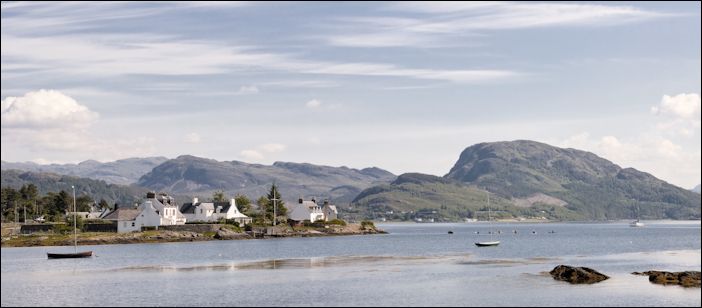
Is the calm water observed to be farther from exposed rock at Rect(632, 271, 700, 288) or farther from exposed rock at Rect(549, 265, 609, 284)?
exposed rock at Rect(632, 271, 700, 288)

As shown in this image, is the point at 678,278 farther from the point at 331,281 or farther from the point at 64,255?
the point at 64,255

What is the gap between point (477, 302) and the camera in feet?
240

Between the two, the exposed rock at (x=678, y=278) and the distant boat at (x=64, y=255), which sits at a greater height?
the distant boat at (x=64, y=255)

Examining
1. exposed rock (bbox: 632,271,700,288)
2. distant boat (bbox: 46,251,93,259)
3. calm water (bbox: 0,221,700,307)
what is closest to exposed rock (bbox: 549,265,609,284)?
calm water (bbox: 0,221,700,307)

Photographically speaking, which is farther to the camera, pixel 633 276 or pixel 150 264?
pixel 150 264

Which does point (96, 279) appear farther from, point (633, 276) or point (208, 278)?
point (633, 276)

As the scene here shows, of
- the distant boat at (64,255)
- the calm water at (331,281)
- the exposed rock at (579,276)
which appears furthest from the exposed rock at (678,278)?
the distant boat at (64,255)

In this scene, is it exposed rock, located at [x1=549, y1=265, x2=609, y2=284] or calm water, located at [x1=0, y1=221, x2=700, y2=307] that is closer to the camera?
calm water, located at [x1=0, y1=221, x2=700, y2=307]

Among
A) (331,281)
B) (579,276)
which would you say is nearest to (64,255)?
(331,281)

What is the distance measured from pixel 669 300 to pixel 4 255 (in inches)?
4584

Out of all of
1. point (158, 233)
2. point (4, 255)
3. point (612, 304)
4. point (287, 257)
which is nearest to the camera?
point (612, 304)

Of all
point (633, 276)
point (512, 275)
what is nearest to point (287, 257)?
point (512, 275)

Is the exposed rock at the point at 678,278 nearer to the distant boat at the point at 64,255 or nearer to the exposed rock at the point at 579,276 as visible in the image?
the exposed rock at the point at 579,276

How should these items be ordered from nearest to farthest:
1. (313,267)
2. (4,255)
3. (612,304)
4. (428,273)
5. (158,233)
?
(612,304), (428,273), (313,267), (4,255), (158,233)
